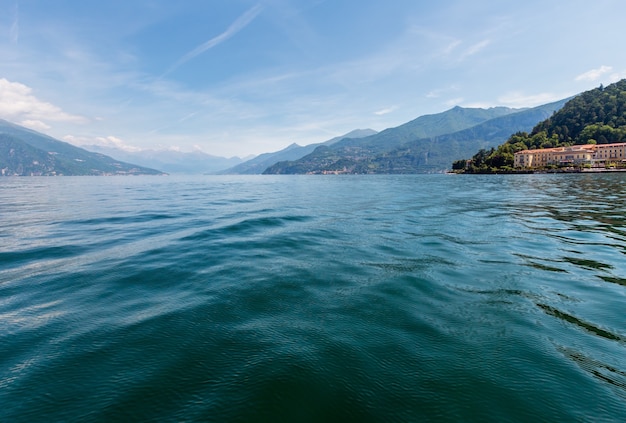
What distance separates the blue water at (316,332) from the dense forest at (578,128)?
512ft

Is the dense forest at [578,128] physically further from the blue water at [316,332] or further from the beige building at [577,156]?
the blue water at [316,332]

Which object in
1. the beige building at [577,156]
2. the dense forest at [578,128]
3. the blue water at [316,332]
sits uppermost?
the dense forest at [578,128]

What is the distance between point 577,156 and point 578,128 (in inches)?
2129

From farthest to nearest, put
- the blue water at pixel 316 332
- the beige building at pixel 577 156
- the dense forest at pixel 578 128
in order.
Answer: the dense forest at pixel 578 128, the beige building at pixel 577 156, the blue water at pixel 316 332

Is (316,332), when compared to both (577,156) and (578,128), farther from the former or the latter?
(578,128)

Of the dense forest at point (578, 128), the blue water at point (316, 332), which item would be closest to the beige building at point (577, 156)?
the dense forest at point (578, 128)

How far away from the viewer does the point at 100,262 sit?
10.8 meters

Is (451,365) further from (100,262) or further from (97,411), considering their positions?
(100,262)

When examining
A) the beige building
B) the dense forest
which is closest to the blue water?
the beige building

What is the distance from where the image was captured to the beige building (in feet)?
380

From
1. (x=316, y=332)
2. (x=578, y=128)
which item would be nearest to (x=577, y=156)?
(x=578, y=128)

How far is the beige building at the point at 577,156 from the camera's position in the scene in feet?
380

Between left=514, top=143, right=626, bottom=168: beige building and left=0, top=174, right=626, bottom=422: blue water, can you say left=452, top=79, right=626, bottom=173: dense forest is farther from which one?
left=0, top=174, right=626, bottom=422: blue water

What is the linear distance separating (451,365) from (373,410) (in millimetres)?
1819
